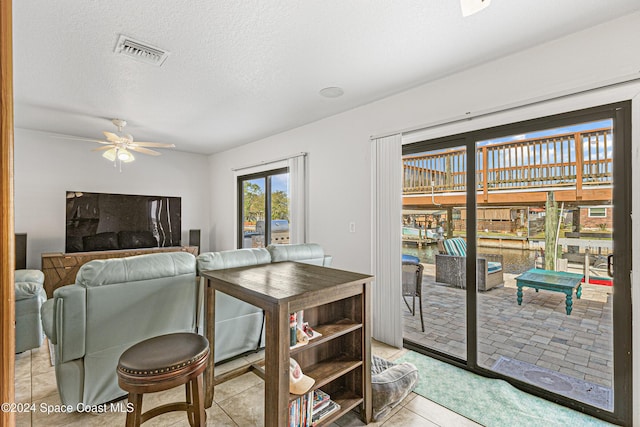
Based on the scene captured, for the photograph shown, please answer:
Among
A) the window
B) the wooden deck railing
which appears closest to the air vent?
the window

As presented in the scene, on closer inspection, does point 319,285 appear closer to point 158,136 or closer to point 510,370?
point 510,370

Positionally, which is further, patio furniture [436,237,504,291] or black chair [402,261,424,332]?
black chair [402,261,424,332]

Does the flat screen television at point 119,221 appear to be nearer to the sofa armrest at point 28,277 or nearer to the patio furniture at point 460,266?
the sofa armrest at point 28,277

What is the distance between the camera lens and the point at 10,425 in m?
0.48

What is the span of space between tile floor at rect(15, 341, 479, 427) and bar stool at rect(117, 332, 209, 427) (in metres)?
0.39

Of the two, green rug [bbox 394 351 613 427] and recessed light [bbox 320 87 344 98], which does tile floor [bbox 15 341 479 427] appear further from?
recessed light [bbox 320 87 344 98]

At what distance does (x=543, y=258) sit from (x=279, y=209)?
11.2 ft

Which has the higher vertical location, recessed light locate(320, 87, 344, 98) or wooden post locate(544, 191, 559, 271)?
recessed light locate(320, 87, 344, 98)

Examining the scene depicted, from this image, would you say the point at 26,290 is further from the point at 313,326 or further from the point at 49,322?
the point at 313,326

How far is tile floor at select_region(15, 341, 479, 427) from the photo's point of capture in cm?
182

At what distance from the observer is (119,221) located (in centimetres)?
476

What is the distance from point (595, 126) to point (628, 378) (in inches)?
63.2

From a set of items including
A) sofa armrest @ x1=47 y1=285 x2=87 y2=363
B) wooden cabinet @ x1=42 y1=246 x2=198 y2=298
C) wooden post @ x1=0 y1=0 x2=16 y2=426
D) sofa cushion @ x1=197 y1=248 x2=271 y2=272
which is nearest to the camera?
wooden post @ x1=0 y1=0 x2=16 y2=426

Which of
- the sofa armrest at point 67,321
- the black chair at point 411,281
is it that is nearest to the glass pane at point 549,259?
the black chair at point 411,281
